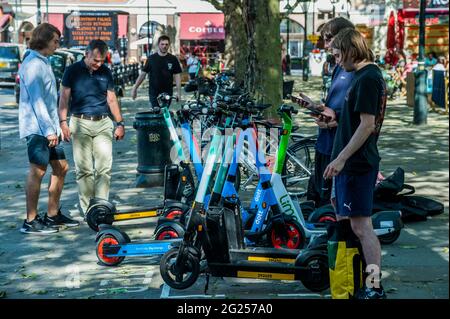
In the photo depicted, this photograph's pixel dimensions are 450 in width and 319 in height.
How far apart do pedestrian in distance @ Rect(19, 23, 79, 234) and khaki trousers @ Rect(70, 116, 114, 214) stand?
40 cm

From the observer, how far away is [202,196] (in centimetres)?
645

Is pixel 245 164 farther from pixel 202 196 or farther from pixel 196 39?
pixel 196 39

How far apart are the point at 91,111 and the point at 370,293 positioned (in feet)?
14.4

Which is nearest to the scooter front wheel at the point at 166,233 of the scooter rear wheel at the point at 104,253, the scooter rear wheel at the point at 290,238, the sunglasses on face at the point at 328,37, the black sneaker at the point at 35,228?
the scooter rear wheel at the point at 104,253

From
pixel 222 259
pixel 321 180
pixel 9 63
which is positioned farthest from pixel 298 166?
pixel 9 63

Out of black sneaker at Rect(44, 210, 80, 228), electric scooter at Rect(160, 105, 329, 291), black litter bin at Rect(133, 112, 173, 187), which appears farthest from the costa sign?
electric scooter at Rect(160, 105, 329, 291)

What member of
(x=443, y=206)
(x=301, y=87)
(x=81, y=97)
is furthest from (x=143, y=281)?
(x=301, y=87)

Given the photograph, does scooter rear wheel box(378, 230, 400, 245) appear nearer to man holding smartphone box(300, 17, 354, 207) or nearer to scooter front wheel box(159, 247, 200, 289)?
man holding smartphone box(300, 17, 354, 207)

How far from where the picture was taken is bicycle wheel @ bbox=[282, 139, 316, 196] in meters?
10.7

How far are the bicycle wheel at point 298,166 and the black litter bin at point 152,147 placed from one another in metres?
1.54

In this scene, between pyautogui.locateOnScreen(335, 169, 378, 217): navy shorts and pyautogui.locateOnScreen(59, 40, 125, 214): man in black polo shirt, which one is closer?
pyautogui.locateOnScreen(335, 169, 378, 217): navy shorts

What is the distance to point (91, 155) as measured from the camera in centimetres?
931

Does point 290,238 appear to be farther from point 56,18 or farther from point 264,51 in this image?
point 56,18
